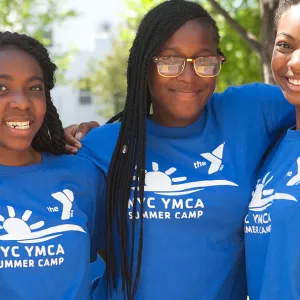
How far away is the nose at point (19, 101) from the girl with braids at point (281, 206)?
3.77 feet

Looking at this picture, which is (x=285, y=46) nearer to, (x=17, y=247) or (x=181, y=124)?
(x=181, y=124)

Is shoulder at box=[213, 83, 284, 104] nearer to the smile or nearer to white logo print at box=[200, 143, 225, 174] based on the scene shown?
white logo print at box=[200, 143, 225, 174]

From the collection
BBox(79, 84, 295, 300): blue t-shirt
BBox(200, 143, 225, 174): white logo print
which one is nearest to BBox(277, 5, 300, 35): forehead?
BBox(79, 84, 295, 300): blue t-shirt

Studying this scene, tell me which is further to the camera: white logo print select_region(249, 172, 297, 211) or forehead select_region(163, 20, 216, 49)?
forehead select_region(163, 20, 216, 49)

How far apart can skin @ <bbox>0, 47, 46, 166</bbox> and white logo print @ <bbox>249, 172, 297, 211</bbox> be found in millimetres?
1080

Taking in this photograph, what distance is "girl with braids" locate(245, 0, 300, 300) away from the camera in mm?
2451

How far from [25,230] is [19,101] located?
58 centimetres

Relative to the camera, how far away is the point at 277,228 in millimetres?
2508

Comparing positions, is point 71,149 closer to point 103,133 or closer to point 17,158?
point 103,133

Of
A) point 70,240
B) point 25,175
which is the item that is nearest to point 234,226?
point 70,240

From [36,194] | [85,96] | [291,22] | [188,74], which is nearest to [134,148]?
[188,74]

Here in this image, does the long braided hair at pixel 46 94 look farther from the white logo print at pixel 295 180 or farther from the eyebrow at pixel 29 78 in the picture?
the white logo print at pixel 295 180

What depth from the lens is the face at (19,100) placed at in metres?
2.74

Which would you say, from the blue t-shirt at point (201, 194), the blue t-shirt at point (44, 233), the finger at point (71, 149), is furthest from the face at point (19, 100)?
the blue t-shirt at point (201, 194)
